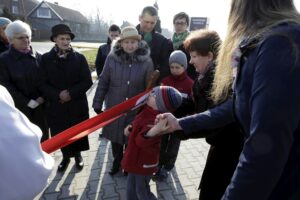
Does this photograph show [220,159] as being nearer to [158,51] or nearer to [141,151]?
[141,151]

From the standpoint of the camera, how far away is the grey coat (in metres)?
3.80

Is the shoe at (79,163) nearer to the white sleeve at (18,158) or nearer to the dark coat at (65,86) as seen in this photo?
the dark coat at (65,86)

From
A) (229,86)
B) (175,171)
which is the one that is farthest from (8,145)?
(175,171)

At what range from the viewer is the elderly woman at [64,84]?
3.94 metres

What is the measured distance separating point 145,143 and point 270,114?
1645 mm

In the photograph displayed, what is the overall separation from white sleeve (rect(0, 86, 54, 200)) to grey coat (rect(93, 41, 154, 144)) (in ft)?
9.49

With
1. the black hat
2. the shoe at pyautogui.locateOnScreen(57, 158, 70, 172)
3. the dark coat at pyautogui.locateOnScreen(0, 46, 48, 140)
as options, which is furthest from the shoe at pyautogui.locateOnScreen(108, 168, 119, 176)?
the black hat

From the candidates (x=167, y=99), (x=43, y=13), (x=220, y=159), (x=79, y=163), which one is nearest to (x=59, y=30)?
(x=79, y=163)

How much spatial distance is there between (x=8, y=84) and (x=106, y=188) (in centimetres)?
189

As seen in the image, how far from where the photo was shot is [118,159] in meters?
4.15

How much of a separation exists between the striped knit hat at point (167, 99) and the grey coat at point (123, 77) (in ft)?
4.32

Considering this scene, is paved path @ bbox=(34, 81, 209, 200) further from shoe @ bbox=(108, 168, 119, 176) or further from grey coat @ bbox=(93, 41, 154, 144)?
grey coat @ bbox=(93, 41, 154, 144)

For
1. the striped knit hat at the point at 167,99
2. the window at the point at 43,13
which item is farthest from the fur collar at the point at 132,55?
the window at the point at 43,13

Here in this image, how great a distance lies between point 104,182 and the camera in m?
3.91
